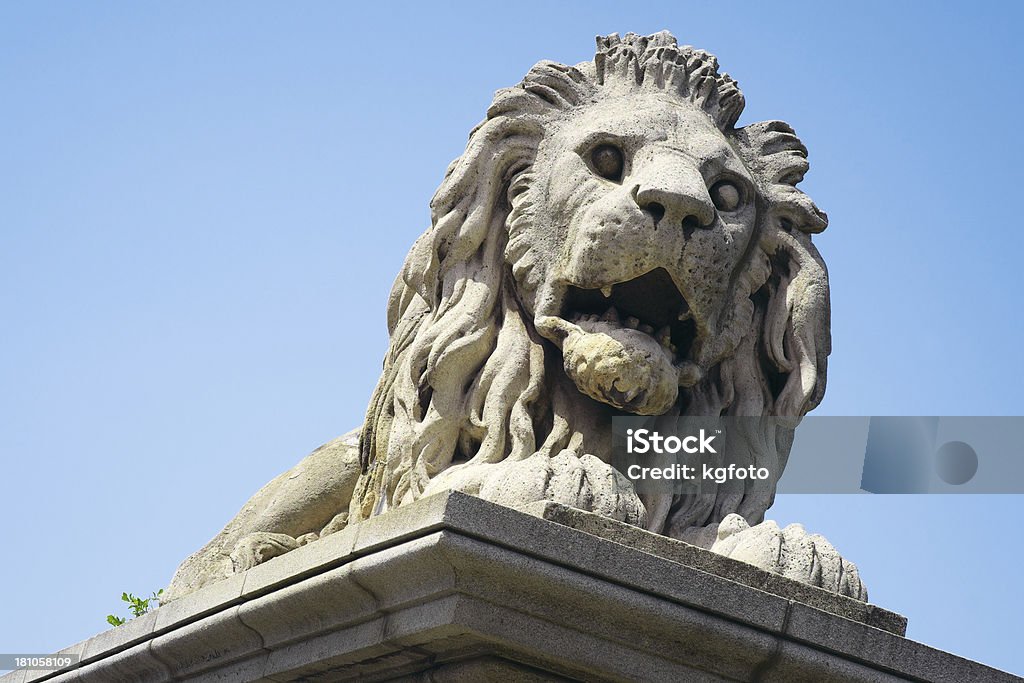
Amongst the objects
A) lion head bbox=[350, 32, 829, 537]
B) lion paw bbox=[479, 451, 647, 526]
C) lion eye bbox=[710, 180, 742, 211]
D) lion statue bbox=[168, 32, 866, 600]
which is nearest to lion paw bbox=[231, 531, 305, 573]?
lion statue bbox=[168, 32, 866, 600]

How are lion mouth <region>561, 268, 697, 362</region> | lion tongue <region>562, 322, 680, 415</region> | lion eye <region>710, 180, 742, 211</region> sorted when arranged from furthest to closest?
lion eye <region>710, 180, 742, 211</region> → lion mouth <region>561, 268, 697, 362</region> → lion tongue <region>562, 322, 680, 415</region>

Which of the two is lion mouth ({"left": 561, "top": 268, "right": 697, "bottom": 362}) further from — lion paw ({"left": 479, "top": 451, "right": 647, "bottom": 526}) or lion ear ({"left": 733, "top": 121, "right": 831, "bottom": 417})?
lion paw ({"left": 479, "top": 451, "right": 647, "bottom": 526})

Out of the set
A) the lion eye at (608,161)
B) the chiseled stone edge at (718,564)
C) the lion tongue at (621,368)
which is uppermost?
the lion eye at (608,161)

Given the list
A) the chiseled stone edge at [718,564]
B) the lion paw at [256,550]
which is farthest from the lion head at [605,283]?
the chiseled stone edge at [718,564]

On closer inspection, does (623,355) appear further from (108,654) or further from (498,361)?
(108,654)

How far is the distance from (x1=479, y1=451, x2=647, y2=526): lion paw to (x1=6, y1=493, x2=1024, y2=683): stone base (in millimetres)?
139

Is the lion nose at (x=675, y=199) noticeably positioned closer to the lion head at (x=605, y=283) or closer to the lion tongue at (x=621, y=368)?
the lion head at (x=605, y=283)

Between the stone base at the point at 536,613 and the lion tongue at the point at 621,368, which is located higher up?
the lion tongue at the point at 621,368

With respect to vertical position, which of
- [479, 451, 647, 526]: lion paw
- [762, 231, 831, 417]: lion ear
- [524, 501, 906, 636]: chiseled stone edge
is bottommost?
[524, 501, 906, 636]: chiseled stone edge

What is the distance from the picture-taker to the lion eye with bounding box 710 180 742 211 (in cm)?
606

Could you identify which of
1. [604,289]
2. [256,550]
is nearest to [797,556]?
[604,289]

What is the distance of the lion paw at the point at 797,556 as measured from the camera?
4980 mm

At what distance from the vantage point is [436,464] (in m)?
5.89

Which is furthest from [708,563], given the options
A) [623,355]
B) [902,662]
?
[623,355]
